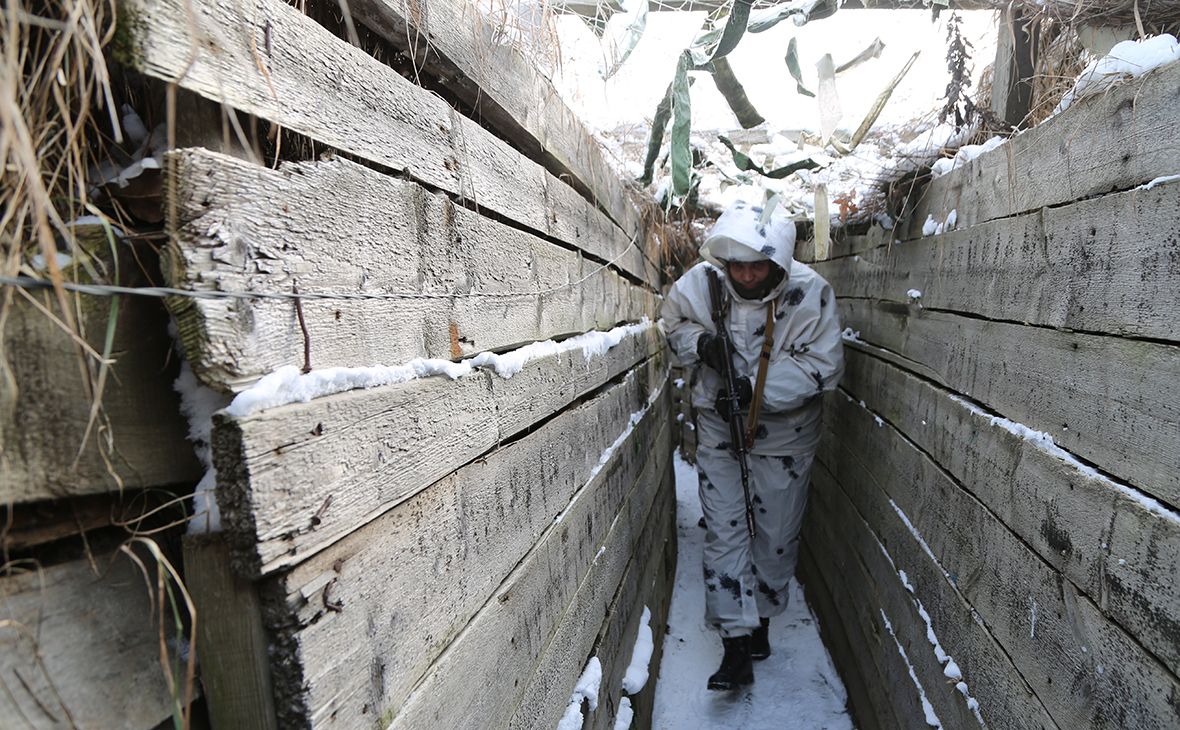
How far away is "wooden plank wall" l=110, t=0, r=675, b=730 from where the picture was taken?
0.61 m

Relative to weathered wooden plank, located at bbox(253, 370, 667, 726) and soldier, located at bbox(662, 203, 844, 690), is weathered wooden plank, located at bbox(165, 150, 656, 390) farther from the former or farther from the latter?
soldier, located at bbox(662, 203, 844, 690)

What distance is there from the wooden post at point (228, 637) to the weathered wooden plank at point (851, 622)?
2.49m

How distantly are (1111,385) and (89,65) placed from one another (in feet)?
5.66

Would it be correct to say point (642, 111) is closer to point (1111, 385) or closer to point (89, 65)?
point (1111, 385)

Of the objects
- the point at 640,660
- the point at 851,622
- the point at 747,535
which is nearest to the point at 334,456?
the point at 640,660

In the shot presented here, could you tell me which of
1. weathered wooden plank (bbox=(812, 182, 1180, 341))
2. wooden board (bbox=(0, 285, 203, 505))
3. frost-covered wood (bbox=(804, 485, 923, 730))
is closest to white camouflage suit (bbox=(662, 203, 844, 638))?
frost-covered wood (bbox=(804, 485, 923, 730))

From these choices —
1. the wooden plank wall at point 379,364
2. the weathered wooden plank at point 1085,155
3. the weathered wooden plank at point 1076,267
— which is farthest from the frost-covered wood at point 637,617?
the weathered wooden plank at point 1085,155

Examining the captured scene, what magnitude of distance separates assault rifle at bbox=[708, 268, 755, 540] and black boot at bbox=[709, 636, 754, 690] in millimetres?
569

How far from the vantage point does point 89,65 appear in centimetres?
59

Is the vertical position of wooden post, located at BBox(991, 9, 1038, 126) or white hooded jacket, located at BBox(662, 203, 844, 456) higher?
wooden post, located at BBox(991, 9, 1038, 126)

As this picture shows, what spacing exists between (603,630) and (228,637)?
1.57 m

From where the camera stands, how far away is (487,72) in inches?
49.5

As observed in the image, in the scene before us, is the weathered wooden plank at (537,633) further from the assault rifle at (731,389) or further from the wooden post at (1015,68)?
the wooden post at (1015,68)

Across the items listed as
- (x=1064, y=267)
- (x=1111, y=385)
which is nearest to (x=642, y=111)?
(x=1064, y=267)
